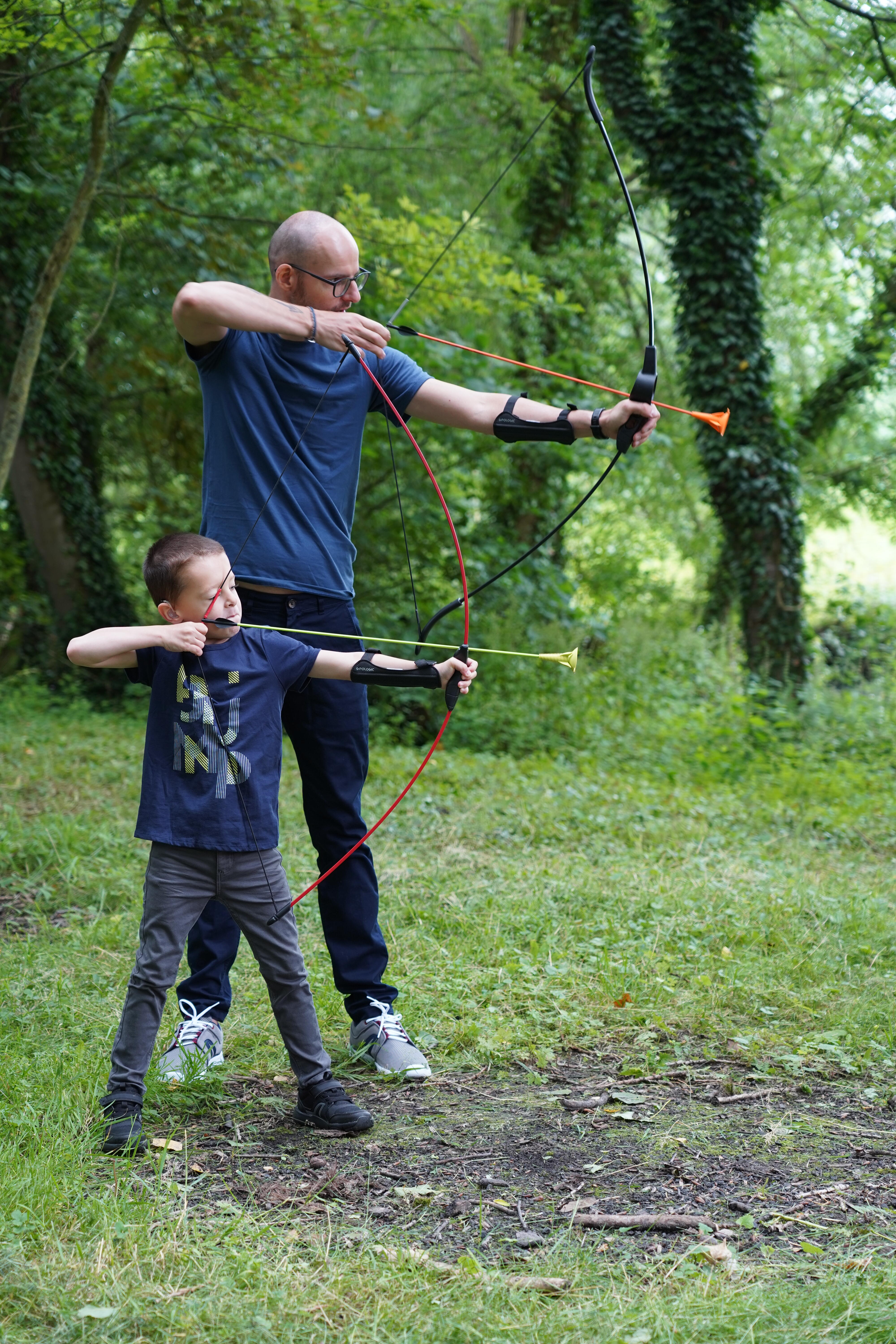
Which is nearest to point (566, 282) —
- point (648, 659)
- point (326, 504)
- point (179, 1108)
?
point (648, 659)

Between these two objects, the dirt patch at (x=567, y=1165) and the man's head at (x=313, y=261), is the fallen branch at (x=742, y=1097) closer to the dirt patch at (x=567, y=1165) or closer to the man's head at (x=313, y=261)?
the dirt patch at (x=567, y=1165)

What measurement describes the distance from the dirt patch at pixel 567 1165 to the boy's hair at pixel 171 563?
1151 mm

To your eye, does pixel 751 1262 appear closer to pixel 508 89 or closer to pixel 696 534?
pixel 508 89

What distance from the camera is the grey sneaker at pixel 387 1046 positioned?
2781 millimetres

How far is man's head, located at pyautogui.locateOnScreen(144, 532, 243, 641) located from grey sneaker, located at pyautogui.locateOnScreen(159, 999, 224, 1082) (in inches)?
38.7

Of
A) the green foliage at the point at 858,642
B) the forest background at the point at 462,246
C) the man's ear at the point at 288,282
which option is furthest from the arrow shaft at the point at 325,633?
the green foliage at the point at 858,642

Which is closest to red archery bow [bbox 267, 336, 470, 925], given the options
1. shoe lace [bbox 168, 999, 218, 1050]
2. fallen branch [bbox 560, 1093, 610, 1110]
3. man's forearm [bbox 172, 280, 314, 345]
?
man's forearm [bbox 172, 280, 314, 345]

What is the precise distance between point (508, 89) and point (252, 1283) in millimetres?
10408

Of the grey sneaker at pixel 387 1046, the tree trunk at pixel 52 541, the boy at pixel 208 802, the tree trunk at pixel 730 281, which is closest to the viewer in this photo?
the boy at pixel 208 802

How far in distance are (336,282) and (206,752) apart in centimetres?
A: 111

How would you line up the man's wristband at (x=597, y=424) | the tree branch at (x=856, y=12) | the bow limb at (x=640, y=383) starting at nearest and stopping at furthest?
the bow limb at (x=640, y=383), the man's wristband at (x=597, y=424), the tree branch at (x=856, y=12)

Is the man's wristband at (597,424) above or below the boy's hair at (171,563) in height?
above

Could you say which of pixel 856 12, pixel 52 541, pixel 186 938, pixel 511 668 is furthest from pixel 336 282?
pixel 52 541

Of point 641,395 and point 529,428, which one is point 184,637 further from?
point 641,395
